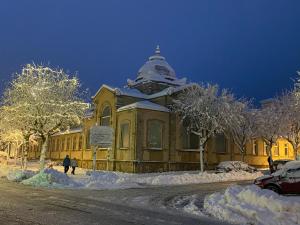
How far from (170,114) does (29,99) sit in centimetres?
1421

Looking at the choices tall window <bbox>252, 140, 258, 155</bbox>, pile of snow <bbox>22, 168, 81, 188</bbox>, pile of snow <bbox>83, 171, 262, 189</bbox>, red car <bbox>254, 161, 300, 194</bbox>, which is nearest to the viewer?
red car <bbox>254, 161, 300, 194</bbox>

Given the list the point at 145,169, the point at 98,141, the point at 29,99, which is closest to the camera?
the point at 98,141

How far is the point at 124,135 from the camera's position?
37.1 m

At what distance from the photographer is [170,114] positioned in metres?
37.7

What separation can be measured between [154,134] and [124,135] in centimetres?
316

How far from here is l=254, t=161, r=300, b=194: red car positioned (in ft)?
51.5

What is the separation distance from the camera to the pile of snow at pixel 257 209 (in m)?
10.8

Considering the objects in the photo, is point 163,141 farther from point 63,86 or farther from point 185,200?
point 185,200

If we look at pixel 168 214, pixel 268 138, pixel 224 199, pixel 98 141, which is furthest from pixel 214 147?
pixel 168 214

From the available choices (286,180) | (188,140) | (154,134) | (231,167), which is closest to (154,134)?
(154,134)

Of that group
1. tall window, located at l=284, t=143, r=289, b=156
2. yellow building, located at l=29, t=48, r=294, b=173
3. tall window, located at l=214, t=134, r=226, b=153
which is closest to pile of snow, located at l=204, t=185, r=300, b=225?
yellow building, located at l=29, t=48, r=294, b=173

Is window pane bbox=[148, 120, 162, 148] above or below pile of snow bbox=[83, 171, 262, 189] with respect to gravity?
above

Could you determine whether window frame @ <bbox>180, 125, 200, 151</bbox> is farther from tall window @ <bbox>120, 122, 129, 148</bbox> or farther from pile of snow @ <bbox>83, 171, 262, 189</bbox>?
pile of snow @ <bbox>83, 171, 262, 189</bbox>

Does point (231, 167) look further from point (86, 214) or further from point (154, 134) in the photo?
point (86, 214)
